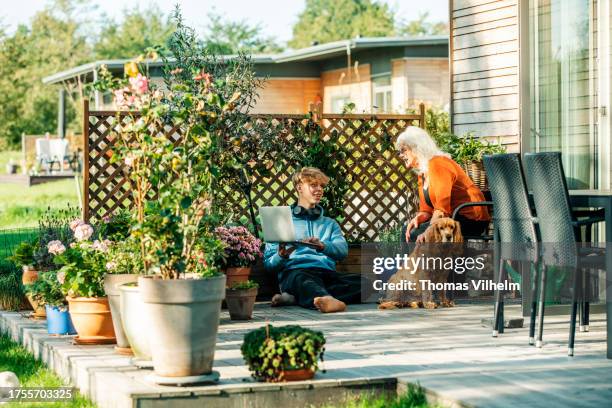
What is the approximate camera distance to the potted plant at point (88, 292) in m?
5.75

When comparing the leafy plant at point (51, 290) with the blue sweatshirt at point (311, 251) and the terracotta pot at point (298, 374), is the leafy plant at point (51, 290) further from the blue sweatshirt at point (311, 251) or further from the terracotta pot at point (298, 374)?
the terracotta pot at point (298, 374)

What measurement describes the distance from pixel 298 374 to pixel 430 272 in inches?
113

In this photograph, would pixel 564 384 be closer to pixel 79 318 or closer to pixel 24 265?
pixel 79 318

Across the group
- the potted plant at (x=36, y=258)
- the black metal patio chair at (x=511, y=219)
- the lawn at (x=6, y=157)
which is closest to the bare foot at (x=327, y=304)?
the black metal patio chair at (x=511, y=219)

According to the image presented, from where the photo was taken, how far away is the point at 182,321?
4328 millimetres

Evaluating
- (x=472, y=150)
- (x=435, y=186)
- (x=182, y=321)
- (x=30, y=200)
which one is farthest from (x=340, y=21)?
(x=182, y=321)

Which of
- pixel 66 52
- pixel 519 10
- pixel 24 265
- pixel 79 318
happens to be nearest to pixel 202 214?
pixel 79 318

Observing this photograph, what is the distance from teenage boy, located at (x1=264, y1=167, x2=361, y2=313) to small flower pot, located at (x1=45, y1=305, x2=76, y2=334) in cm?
181

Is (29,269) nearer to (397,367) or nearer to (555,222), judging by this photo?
(397,367)

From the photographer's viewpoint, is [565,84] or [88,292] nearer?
[88,292]

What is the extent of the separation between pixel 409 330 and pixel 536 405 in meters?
2.30

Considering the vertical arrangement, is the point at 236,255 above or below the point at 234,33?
below

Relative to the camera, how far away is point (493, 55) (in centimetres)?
855

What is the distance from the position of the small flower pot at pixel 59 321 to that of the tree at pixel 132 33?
34894mm
